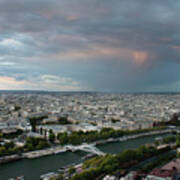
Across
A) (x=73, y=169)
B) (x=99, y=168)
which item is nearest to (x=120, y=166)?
(x=99, y=168)

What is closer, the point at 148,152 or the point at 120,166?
the point at 120,166

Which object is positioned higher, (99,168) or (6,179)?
(99,168)

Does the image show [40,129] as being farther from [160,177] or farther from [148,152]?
[160,177]

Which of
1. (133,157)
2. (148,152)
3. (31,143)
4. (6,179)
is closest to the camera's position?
(6,179)

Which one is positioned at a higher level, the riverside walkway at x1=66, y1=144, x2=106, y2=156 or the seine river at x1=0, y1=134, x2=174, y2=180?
the riverside walkway at x1=66, y1=144, x2=106, y2=156

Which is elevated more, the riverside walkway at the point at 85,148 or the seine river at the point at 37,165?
the riverside walkway at the point at 85,148

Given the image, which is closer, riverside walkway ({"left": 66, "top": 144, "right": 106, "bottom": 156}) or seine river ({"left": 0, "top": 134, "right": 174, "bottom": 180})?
seine river ({"left": 0, "top": 134, "right": 174, "bottom": 180})

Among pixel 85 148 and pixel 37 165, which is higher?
pixel 85 148

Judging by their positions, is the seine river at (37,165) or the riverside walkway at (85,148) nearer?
the seine river at (37,165)

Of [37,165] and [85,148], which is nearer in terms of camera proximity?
[37,165]

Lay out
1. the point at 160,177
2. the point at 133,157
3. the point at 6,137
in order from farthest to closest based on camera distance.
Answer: the point at 6,137 → the point at 133,157 → the point at 160,177
